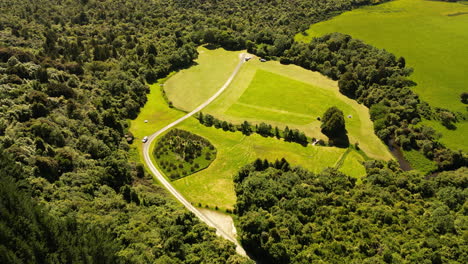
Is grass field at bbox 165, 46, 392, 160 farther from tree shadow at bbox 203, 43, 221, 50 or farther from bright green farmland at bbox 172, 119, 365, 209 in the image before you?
tree shadow at bbox 203, 43, 221, 50

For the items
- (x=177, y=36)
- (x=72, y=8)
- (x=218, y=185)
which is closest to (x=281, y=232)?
(x=218, y=185)

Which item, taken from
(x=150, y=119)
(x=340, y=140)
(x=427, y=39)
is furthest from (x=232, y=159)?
(x=427, y=39)

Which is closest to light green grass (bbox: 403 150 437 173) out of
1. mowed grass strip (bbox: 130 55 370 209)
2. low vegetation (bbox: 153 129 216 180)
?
mowed grass strip (bbox: 130 55 370 209)

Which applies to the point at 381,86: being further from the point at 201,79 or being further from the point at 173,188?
the point at 173,188

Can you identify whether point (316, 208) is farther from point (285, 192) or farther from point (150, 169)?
point (150, 169)

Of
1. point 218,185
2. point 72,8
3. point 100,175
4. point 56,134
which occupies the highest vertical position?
point 72,8

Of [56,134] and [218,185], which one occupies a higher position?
[56,134]

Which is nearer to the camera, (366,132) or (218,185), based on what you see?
(218,185)
